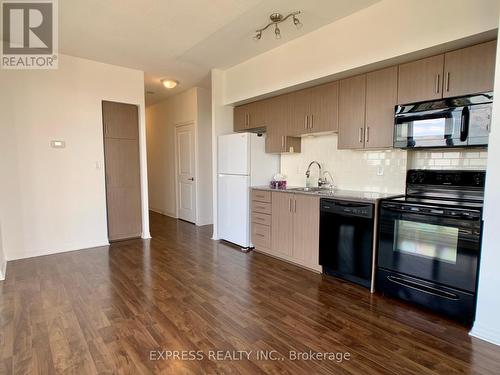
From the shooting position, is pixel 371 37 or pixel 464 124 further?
pixel 371 37

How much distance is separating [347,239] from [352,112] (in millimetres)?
1382

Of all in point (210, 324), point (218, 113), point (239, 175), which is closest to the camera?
point (210, 324)

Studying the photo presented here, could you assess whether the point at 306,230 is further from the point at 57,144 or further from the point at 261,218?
the point at 57,144

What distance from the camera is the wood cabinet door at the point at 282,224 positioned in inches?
139

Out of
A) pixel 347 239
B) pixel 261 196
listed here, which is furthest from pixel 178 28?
pixel 347 239

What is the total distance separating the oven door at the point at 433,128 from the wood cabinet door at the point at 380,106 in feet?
0.44

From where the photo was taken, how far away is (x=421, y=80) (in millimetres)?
2531

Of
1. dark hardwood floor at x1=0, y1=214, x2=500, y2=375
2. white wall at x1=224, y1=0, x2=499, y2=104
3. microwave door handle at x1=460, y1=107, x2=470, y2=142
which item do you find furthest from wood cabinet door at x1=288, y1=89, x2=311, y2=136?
dark hardwood floor at x1=0, y1=214, x2=500, y2=375

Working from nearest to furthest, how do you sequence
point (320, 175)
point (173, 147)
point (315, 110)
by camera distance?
point (315, 110) → point (320, 175) → point (173, 147)

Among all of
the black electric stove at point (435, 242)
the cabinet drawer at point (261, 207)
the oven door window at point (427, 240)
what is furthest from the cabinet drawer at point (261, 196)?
the oven door window at point (427, 240)

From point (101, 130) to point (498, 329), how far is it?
5.03 metres

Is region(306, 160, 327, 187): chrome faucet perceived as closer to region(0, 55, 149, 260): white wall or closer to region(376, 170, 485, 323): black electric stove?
region(376, 170, 485, 323): black electric stove

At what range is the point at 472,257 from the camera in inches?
82.7

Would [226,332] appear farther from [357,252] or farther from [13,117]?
[13,117]
